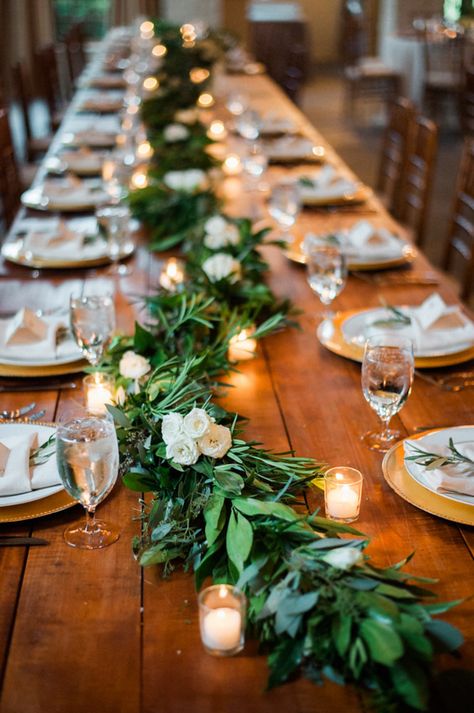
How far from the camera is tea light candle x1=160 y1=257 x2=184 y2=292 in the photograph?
212 cm

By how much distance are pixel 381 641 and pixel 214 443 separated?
0.40 meters

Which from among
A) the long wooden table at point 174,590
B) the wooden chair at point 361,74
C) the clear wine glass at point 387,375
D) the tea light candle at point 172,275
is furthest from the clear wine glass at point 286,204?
the wooden chair at point 361,74

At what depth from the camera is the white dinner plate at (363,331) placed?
1783mm

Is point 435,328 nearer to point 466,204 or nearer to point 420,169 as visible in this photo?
point 466,204

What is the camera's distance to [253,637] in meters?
1.01

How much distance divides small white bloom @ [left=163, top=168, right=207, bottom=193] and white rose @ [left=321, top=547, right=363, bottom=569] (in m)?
1.94

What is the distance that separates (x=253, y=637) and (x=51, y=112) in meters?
5.83

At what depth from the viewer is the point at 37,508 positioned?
1263 mm

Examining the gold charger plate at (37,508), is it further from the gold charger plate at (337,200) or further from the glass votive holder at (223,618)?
the gold charger plate at (337,200)

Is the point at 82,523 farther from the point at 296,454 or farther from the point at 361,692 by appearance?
the point at 361,692

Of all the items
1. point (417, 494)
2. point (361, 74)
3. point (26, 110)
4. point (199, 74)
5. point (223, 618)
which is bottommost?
point (361, 74)

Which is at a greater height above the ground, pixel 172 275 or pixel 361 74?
pixel 172 275

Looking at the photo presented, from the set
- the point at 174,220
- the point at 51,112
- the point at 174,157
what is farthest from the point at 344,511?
the point at 51,112

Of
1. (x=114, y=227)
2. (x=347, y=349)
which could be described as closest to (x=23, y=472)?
(x=347, y=349)
